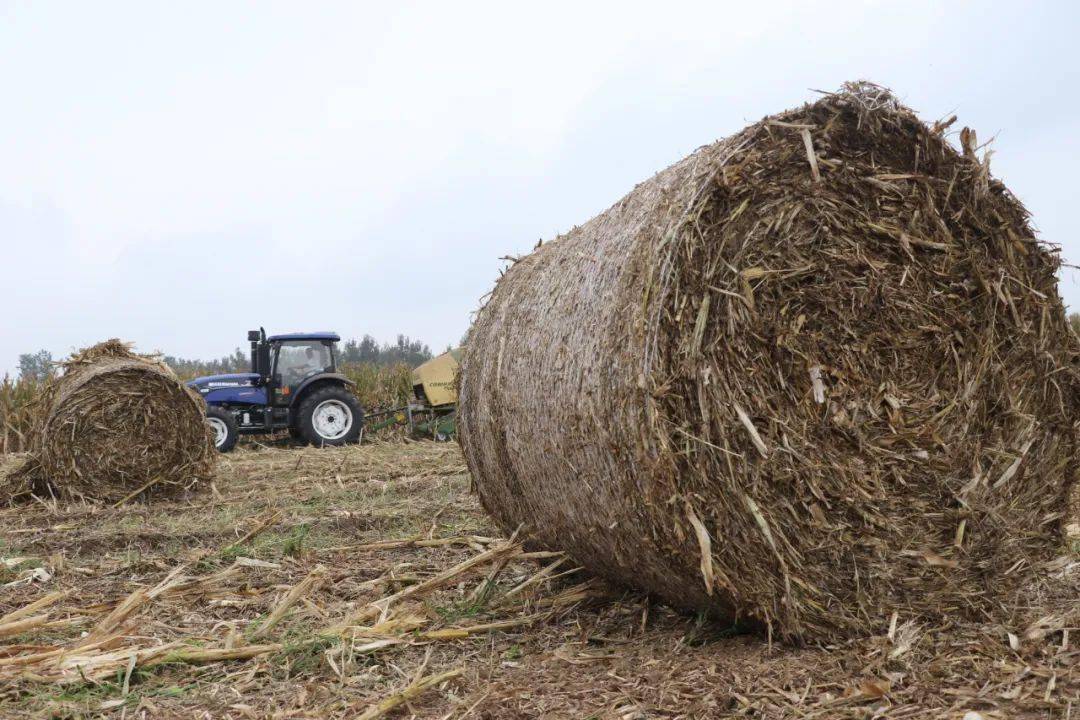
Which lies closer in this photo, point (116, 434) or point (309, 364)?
point (116, 434)

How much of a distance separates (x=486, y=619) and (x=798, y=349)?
180 centimetres

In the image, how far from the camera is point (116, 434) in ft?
30.5

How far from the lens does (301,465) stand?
11555mm

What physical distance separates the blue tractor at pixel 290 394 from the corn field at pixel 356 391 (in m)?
2.80

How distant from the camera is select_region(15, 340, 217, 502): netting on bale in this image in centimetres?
914

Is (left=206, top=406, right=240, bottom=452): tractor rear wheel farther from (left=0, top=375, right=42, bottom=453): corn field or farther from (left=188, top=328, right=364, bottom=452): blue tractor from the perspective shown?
(left=0, top=375, right=42, bottom=453): corn field

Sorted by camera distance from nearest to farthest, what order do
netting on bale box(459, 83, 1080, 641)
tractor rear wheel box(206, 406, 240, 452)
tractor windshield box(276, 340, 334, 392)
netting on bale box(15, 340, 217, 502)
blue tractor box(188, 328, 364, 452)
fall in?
netting on bale box(459, 83, 1080, 641) → netting on bale box(15, 340, 217, 502) → tractor rear wheel box(206, 406, 240, 452) → blue tractor box(188, 328, 364, 452) → tractor windshield box(276, 340, 334, 392)

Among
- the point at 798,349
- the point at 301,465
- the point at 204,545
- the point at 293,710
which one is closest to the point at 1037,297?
the point at 798,349

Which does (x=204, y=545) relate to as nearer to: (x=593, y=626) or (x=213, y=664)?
(x=213, y=664)

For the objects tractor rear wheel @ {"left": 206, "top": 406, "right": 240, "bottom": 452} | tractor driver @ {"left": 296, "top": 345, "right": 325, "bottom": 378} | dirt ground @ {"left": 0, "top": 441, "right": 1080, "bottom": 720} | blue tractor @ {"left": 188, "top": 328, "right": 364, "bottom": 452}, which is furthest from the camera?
tractor driver @ {"left": 296, "top": 345, "right": 325, "bottom": 378}

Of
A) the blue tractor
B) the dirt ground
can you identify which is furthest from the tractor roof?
the dirt ground

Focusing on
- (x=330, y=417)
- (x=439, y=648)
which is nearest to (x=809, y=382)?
(x=439, y=648)

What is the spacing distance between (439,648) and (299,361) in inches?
450

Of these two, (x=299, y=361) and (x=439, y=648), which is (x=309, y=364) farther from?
(x=439, y=648)
